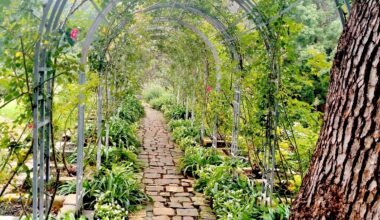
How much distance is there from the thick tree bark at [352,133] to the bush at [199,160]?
469cm

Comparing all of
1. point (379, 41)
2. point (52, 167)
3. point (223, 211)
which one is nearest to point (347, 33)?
point (379, 41)

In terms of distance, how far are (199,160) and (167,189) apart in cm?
91

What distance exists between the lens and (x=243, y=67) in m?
5.00

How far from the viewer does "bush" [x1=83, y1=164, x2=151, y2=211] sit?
4.41 m

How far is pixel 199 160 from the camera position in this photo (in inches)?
242

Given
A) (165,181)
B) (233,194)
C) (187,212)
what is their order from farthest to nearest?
1. (165,181)
2. (187,212)
3. (233,194)

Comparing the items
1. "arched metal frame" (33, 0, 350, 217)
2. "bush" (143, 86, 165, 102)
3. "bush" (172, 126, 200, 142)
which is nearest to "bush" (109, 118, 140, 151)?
"bush" (172, 126, 200, 142)

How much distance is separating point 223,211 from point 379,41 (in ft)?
11.5

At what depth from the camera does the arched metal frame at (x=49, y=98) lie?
7.91ft

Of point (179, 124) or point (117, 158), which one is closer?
point (117, 158)

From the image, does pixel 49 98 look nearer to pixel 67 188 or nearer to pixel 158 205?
pixel 67 188

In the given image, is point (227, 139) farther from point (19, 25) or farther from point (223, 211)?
point (19, 25)

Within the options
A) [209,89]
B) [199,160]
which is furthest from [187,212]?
[209,89]

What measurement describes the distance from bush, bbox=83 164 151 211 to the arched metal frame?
295 millimetres
